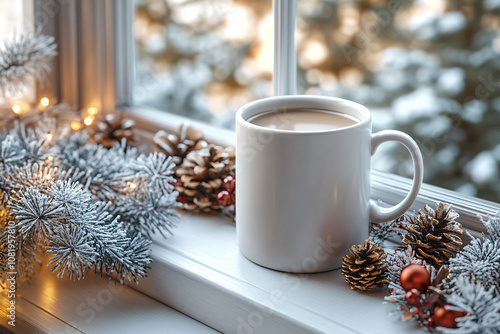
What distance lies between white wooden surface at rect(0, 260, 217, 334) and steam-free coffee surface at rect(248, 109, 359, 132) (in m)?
0.25

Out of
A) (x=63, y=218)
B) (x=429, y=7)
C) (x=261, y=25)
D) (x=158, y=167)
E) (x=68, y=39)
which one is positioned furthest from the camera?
(x=261, y=25)

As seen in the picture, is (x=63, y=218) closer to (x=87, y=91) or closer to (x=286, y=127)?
(x=286, y=127)

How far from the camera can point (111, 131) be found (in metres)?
0.92

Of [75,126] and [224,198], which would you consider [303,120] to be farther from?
[75,126]

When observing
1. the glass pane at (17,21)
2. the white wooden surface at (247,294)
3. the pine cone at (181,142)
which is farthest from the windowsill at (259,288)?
the glass pane at (17,21)

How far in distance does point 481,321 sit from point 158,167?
0.43 meters

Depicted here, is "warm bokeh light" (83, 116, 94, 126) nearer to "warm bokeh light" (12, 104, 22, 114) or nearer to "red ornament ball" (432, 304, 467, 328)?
"warm bokeh light" (12, 104, 22, 114)

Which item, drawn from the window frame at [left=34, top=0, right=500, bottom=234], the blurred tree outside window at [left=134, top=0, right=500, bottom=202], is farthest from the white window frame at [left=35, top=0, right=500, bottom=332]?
the blurred tree outside window at [left=134, top=0, right=500, bottom=202]

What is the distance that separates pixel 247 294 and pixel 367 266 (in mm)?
134

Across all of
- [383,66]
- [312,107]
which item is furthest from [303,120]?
[383,66]

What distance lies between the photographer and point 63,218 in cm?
66

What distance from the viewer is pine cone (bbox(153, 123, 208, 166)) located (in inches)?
33.4

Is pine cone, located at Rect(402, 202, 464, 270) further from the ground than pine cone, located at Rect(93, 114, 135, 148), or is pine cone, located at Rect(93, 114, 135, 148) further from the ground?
pine cone, located at Rect(93, 114, 135, 148)

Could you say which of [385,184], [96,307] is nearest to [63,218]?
[96,307]
